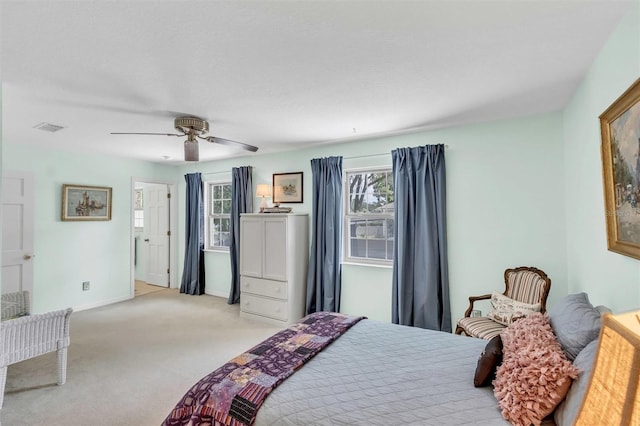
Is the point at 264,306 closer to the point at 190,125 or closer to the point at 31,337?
the point at 31,337

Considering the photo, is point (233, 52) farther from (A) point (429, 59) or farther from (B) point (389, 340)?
(B) point (389, 340)

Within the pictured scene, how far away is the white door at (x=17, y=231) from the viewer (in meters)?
3.90

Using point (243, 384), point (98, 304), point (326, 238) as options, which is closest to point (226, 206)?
point (326, 238)

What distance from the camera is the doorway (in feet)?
20.0

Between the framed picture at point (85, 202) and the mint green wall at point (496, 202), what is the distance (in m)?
4.41

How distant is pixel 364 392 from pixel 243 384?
0.62 m

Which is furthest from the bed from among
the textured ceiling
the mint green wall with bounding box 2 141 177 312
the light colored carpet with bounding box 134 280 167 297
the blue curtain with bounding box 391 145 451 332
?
the light colored carpet with bounding box 134 280 167 297

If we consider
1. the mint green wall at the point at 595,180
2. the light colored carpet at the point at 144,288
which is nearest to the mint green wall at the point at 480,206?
the mint green wall at the point at 595,180

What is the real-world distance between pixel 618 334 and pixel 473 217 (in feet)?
10.5

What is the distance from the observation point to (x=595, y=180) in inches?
84.0

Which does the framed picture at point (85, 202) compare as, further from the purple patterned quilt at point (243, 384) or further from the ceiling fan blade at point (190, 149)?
the purple patterned quilt at point (243, 384)

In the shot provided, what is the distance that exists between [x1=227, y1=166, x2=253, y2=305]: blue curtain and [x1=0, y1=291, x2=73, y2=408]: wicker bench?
8.38 feet

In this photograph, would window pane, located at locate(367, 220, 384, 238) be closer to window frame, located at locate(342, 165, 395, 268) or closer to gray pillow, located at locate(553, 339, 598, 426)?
window frame, located at locate(342, 165, 395, 268)

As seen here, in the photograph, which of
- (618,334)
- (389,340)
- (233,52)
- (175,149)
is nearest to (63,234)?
(175,149)
